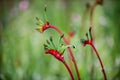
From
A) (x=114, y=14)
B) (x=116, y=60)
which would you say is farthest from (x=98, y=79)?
(x=114, y=14)

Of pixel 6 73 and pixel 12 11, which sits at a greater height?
pixel 12 11

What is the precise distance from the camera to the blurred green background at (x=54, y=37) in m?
1.80

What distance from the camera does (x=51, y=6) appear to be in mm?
2465

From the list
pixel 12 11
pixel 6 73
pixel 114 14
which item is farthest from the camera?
pixel 12 11

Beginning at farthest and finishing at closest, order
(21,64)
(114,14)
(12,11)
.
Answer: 1. (12,11)
2. (114,14)
3. (21,64)

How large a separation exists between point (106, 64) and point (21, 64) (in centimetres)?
36

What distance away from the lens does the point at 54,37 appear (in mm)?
2098

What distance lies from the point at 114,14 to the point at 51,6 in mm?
486

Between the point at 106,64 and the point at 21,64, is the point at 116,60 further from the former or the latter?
the point at 21,64

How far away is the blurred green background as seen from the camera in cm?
180

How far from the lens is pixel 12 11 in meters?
2.29

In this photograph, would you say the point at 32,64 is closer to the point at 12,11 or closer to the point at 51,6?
the point at 12,11

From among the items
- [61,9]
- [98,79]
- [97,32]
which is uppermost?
[61,9]

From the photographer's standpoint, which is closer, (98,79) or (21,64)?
(98,79)
